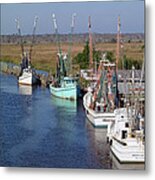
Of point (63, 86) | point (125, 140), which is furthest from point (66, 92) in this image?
point (125, 140)

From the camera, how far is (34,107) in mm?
2791

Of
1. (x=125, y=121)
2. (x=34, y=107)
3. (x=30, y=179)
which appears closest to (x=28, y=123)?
(x=34, y=107)

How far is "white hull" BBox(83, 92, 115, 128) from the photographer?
2.72 metres

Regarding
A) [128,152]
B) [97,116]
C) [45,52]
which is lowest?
[128,152]

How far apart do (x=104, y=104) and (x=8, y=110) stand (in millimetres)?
472

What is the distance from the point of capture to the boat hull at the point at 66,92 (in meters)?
2.78

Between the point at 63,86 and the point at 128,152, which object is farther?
the point at 63,86

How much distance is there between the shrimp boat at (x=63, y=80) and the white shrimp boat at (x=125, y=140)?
25 cm

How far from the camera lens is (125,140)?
2676 mm

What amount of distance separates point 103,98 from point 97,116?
91mm

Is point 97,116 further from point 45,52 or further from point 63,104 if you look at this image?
point 45,52

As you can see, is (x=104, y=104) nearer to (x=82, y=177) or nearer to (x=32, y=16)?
(x=82, y=177)

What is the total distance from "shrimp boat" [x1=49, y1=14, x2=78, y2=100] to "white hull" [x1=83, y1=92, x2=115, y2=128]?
7 centimetres

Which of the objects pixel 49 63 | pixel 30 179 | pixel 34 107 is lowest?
pixel 30 179
